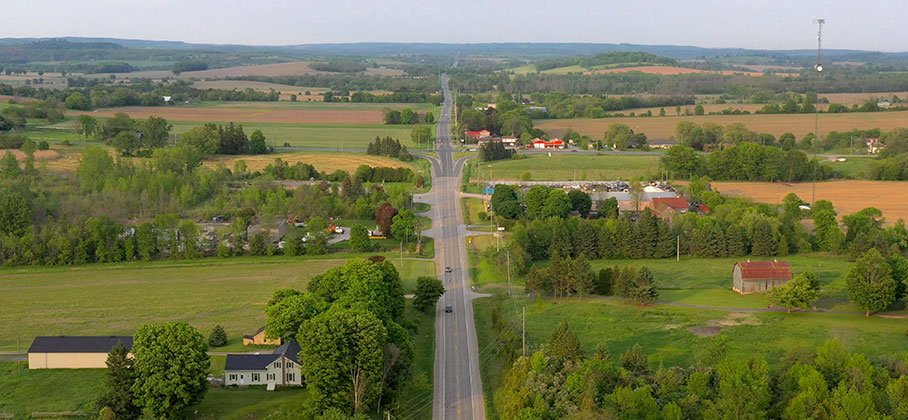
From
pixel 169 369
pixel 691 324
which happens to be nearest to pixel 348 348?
pixel 169 369

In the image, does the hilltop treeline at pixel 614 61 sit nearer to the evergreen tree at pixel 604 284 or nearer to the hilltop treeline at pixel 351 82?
the hilltop treeline at pixel 351 82

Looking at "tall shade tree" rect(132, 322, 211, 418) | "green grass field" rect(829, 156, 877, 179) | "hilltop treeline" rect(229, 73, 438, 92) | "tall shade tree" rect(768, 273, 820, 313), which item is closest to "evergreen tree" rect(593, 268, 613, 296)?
"tall shade tree" rect(768, 273, 820, 313)

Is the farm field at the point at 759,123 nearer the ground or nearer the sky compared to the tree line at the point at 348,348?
nearer the sky

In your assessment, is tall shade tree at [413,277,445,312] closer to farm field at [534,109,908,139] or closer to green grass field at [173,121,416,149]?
green grass field at [173,121,416,149]

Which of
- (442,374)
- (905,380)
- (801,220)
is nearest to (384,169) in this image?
(801,220)

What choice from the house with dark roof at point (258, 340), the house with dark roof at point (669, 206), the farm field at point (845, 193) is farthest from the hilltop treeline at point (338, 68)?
the house with dark roof at point (258, 340)

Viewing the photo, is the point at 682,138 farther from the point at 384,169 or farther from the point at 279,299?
the point at 279,299
